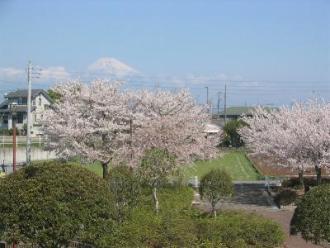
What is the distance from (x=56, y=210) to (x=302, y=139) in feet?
58.1

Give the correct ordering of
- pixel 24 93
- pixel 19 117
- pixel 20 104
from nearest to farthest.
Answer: pixel 19 117, pixel 24 93, pixel 20 104

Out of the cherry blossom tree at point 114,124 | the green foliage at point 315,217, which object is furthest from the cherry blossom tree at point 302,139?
the green foliage at point 315,217

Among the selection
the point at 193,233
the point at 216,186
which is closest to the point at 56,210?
the point at 193,233

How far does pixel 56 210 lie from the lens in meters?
11.7

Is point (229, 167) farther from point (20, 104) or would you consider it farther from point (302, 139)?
point (20, 104)

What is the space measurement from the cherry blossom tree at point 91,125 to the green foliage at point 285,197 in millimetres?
8711

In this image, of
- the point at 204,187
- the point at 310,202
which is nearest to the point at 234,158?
the point at 204,187

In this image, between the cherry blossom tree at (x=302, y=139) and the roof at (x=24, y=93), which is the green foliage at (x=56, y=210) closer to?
the cherry blossom tree at (x=302, y=139)

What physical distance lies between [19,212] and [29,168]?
1.36m

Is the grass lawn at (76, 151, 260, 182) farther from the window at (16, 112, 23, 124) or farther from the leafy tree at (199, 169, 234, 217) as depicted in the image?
the window at (16, 112, 23, 124)

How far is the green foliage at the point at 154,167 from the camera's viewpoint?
69.7 ft

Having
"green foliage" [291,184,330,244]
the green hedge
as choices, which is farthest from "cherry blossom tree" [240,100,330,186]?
"green foliage" [291,184,330,244]

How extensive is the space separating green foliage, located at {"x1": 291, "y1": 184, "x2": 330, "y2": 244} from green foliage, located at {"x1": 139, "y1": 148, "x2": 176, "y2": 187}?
29.9ft

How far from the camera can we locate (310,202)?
1266cm
